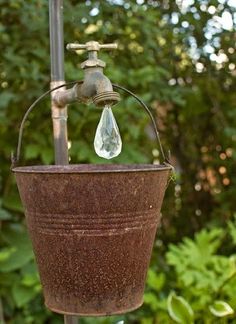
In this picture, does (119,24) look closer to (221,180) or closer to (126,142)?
(126,142)

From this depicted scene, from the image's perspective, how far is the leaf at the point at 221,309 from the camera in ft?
6.03

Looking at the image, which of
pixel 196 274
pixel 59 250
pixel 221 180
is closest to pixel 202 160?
pixel 221 180

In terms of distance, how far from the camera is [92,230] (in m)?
0.92

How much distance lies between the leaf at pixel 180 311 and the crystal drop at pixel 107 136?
40.4 inches

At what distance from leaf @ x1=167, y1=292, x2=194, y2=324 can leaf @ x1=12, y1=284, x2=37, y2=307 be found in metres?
0.53

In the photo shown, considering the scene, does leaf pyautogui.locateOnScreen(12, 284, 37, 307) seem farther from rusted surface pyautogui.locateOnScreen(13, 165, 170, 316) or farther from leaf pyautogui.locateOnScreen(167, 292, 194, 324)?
rusted surface pyautogui.locateOnScreen(13, 165, 170, 316)

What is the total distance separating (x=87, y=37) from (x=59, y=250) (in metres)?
1.36

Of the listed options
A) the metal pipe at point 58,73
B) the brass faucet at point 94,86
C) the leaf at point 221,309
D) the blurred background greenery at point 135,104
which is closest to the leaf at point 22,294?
the blurred background greenery at point 135,104

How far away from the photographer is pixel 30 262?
6.93 ft

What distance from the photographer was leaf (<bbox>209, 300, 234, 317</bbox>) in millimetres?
1837

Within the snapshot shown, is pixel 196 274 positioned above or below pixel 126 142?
below

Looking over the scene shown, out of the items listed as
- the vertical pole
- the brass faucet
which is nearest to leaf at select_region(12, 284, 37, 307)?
the vertical pole

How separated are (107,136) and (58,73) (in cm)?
28

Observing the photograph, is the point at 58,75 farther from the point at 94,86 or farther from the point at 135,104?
the point at 135,104
